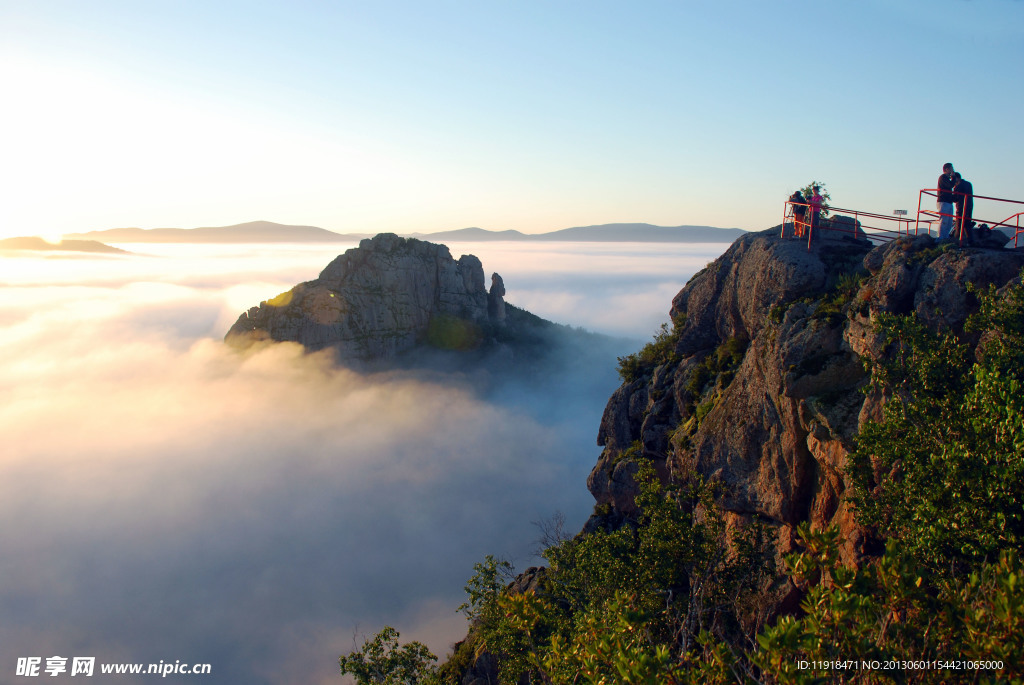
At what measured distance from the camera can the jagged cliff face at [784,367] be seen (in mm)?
18875

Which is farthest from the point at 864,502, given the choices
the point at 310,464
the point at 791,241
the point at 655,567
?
the point at 310,464

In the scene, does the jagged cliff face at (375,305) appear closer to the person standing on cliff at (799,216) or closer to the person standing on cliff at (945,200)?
the person standing on cliff at (799,216)

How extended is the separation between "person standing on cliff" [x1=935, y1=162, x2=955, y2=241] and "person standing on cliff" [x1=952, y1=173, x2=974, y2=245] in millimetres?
175

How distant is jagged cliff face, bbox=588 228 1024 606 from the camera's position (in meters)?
18.9

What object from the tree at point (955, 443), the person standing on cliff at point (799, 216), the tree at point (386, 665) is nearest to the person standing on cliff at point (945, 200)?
the person standing on cliff at point (799, 216)

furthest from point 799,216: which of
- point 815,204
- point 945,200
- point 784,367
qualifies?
point 784,367

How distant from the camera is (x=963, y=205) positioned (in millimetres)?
20953

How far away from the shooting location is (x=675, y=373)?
32344mm

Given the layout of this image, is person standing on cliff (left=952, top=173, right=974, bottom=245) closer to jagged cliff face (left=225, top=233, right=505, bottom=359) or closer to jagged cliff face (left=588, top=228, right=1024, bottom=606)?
jagged cliff face (left=588, top=228, right=1024, bottom=606)

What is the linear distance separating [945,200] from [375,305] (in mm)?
109540

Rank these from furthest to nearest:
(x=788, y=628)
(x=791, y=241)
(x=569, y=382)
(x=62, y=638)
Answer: (x=569, y=382)
(x=62, y=638)
(x=791, y=241)
(x=788, y=628)

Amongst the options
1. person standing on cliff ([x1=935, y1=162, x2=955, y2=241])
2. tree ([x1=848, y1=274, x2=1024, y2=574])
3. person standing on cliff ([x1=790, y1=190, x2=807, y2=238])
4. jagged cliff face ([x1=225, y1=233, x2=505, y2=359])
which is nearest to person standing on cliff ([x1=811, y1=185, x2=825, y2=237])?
person standing on cliff ([x1=790, y1=190, x2=807, y2=238])

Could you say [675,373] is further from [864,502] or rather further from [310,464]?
[310,464]

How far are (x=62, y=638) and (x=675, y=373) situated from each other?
420 feet
